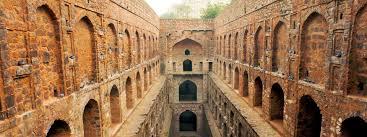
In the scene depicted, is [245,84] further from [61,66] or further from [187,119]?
[187,119]

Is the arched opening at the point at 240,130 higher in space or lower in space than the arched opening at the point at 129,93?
lower

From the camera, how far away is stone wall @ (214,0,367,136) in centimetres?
529

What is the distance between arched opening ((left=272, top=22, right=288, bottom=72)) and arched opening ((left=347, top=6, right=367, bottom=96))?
2989 millimetres

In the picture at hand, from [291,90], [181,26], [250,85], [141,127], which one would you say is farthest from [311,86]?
[181,26]

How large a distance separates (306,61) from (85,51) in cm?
599

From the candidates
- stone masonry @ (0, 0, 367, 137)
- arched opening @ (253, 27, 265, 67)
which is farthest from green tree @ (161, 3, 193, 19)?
arched opening @ (253, 27, 265, 67)

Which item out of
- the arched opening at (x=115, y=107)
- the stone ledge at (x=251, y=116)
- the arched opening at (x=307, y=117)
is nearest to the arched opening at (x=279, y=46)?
the arched opening at (x=307, y=117)

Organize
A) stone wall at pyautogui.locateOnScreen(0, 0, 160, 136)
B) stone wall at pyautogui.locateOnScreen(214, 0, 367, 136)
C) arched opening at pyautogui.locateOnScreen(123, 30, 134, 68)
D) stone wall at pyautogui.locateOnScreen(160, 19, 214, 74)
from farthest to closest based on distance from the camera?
1. stone wall at pyautogui.locateOnScreen(160, 19, 214, 74)
2. arched opening at pyautogui.locateOnScreen(123, 30, 134, 68)
3. stone wall at pyautogui.locateOnScreen(214, 0, 367, 136)
4. stone wall at pyautogui.locateOnScreen(0, 0, 160, 136)

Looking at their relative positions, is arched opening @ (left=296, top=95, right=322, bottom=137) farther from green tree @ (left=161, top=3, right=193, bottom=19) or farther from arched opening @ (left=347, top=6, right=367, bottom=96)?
green tree @ (left=161, top=3, right=193, bottom=19)

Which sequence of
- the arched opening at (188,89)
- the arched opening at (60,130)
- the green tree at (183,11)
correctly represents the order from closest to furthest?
1. the arched opening at (60,130)
2. the arched opening at (188,89)
3. the green tree at (183,11)

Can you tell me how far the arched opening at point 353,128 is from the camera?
18.2ft

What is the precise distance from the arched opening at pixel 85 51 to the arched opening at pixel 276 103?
20.3ft

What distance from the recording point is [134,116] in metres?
10.5

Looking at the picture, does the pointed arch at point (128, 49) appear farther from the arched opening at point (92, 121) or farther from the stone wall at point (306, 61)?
the stone wall at point (306, 61)
